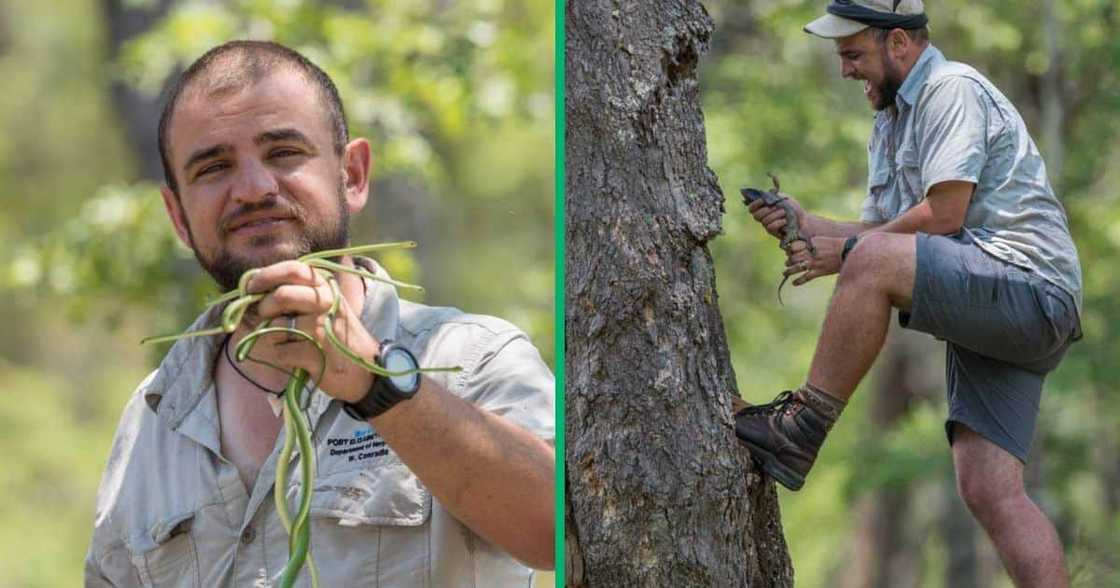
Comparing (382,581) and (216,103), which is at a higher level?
(216,103)

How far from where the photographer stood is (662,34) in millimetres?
3115

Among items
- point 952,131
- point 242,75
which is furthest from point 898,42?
point 242,75

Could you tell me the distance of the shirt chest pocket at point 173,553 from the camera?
2.82 metres

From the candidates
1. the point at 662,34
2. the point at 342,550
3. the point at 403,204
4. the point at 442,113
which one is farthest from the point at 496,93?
the point at 342,550

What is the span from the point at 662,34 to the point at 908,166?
49cm

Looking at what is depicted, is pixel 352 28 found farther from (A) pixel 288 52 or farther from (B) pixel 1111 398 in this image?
(B) pixel 1111 398

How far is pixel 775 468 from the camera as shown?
308 cm

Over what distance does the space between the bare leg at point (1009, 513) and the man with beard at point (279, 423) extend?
0.80 meters

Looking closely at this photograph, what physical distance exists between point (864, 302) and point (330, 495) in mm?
955

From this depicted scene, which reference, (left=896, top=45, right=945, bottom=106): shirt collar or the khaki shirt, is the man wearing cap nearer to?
A: (left=896, top=45, right=945, bottom=106): shirt collar

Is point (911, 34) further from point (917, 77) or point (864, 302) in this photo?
point (864, 302)

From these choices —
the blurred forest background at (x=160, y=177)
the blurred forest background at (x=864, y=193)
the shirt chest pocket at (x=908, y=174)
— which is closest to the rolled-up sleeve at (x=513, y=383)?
the shirt chest pocket at (x=908, y=174)

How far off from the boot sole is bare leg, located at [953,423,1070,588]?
1.00 ft

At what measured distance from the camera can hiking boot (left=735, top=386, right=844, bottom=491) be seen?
10.00ft
